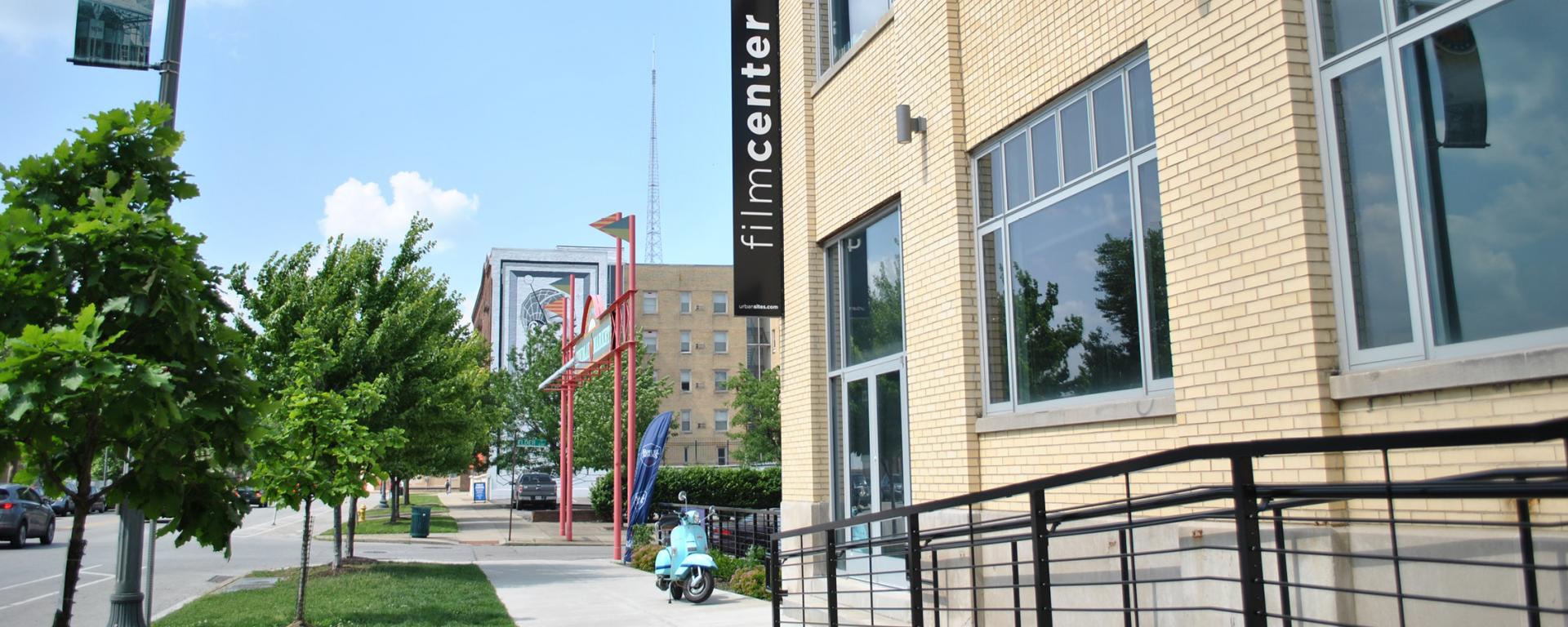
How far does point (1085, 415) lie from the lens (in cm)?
725

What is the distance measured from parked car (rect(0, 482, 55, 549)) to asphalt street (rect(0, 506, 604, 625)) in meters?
0.35

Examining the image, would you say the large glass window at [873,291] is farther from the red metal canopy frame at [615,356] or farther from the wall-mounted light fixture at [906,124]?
the red metal canopy frame at [615,356]

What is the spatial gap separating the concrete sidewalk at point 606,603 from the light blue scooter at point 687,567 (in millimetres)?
154

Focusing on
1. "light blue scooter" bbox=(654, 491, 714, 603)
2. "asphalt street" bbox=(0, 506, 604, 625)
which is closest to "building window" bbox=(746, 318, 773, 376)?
"asphalt street" bbox=(0, 506, 604, 625)

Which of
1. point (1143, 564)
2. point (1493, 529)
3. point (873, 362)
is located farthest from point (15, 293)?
point (873, 362)

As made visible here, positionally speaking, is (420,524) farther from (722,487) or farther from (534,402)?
(534,402)

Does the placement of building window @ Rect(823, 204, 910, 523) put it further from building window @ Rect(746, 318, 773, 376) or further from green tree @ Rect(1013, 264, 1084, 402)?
building window @ Rect(746, 318, 773, 376)

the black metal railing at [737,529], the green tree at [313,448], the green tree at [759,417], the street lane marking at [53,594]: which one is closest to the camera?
the green tree at [313,448]

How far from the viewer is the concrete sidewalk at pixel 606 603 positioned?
1252cm

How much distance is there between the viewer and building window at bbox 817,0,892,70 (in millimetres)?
11633

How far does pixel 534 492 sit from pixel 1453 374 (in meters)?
45.1

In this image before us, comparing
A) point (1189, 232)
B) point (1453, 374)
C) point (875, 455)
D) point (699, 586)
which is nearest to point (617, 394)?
point (699, 586)

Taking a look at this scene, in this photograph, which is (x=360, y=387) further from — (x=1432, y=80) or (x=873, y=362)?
(x=1432, y=80)

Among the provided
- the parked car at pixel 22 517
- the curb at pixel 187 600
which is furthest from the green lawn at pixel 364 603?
the parked car at pixel 22 517
